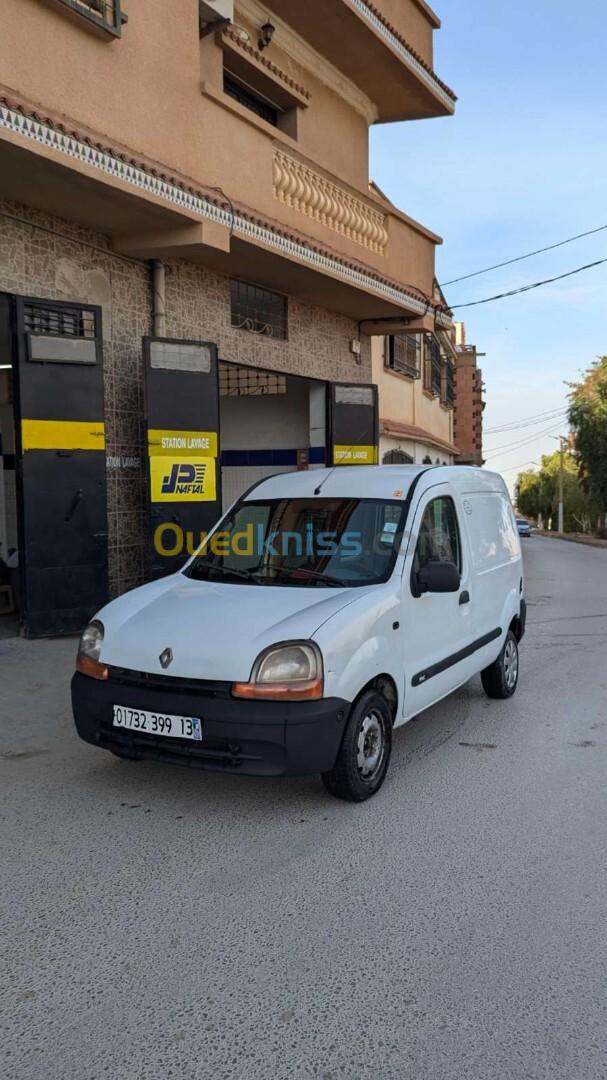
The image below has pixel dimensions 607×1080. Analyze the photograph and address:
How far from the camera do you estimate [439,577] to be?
462 cm

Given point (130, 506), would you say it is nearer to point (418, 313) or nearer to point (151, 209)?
point (151, 209)

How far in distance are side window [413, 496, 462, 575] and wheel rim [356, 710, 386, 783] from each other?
3.16 feet

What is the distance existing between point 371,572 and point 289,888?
6.19 feet

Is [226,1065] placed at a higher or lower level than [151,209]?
lower

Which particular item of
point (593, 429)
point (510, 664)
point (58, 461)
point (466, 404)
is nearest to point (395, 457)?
point (58, 461)

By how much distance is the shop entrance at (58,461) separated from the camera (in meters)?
8.21

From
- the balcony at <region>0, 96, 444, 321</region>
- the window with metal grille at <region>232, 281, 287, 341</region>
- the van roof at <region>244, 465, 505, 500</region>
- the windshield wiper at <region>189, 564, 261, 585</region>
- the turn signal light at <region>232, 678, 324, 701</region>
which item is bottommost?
the turn signal light at <region>232, 678, 324, 701</region>

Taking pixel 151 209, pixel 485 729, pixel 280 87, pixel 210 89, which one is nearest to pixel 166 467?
pixel 151 209

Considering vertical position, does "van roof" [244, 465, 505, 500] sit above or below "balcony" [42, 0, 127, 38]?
below

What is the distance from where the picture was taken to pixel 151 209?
→ 816cm

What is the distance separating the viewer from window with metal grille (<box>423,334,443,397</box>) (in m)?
21.2

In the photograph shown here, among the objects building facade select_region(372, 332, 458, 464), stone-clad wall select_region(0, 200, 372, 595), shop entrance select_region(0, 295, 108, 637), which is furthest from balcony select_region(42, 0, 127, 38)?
building facade select_region(372, 332, 458, 464)

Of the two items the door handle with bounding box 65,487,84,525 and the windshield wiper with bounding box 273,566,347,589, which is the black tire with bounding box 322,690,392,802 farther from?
the door handle with bounding box 65,487,84,525

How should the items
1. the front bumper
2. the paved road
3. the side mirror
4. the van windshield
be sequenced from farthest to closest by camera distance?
the van windshield
the side mirror
the front bumper
the paved road
